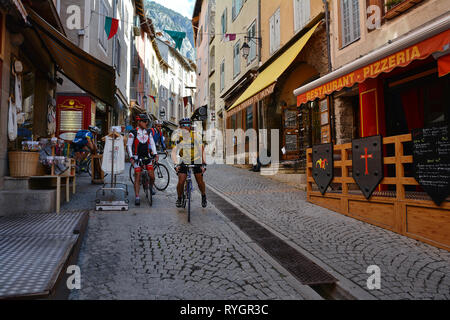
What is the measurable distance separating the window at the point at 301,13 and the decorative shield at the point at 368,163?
6346 mm

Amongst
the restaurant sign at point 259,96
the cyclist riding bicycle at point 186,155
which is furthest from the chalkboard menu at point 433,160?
the restaurant sign at point 259,96

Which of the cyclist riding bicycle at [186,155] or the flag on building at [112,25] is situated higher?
the flag on building at [112,25]

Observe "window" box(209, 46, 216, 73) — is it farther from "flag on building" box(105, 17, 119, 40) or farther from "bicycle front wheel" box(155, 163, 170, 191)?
"bicycle front wheel" box(155, 163, 170, 191)

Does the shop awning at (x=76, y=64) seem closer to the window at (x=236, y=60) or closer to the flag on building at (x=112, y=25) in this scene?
the flag on building at (x=112, y=25)

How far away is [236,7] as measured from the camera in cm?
1812

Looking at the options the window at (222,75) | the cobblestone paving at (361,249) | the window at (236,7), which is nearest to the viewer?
the cobblestone paving at (361,249)

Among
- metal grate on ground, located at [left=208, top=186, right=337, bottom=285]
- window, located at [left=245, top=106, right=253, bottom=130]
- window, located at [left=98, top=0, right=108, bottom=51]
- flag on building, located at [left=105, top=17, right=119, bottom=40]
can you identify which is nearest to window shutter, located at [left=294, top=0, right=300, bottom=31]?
window, located at [left=245, top=106, right=253, bottom=130]

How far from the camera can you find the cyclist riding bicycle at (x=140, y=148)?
6.63 metres

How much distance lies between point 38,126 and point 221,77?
15343 millimetres

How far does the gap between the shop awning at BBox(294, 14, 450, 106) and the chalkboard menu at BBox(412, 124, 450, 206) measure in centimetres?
126

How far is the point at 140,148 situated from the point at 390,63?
5.17 m

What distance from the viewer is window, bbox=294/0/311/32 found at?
10.2 meters

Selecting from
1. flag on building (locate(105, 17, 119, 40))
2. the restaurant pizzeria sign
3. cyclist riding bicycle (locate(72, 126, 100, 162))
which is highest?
flag on building (locate(105, 17, 119, 40))
